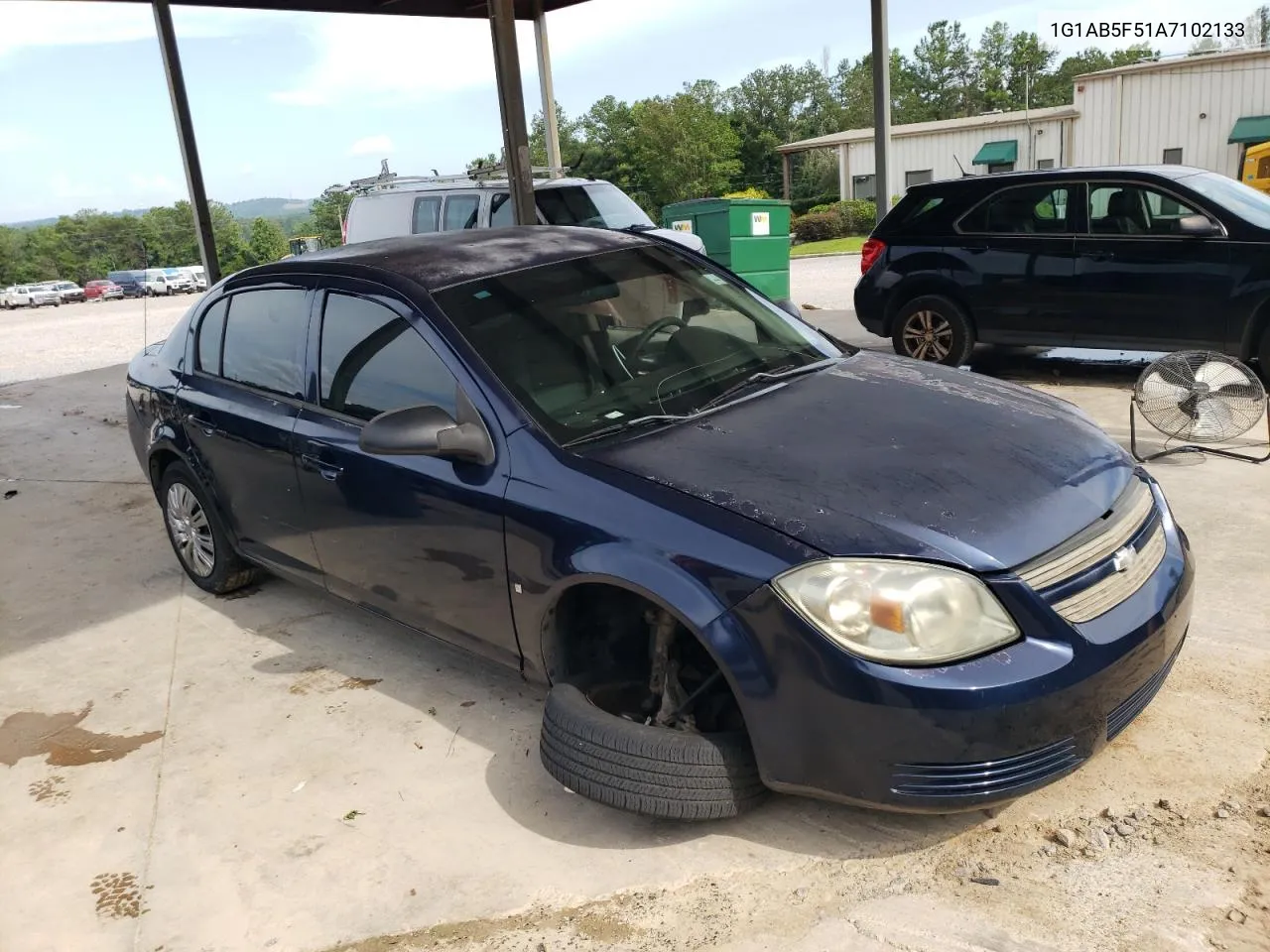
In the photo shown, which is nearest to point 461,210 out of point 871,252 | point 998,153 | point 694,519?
point 871,252

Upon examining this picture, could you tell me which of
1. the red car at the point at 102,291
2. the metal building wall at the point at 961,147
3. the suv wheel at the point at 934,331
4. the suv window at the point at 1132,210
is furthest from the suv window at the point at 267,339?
the red car at the point at 102,291

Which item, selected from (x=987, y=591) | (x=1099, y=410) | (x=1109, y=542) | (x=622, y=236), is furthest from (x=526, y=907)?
(x=1099, y=410)

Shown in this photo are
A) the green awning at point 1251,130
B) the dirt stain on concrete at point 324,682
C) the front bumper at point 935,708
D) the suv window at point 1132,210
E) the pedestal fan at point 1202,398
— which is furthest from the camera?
the green awning at point 1251,130

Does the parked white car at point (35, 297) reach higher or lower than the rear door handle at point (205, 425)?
lower

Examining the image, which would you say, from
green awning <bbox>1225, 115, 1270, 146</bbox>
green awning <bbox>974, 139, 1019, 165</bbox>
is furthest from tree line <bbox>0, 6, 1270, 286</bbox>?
green awning <bbox>1225, 115, 1270, 146</bbox>

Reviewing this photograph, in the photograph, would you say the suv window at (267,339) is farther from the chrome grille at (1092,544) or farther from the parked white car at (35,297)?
the parked white car at (35,297)

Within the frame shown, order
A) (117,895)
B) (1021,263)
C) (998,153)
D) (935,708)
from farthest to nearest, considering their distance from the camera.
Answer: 1. (998,153)
2. (1021,263)
3. (117,895)
4. (935,708)

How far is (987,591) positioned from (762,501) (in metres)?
0.58

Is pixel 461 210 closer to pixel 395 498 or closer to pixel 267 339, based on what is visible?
pixel 267 339

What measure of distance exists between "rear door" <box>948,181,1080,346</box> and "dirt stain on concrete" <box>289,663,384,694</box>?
5.90 m

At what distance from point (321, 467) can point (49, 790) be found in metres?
1.40

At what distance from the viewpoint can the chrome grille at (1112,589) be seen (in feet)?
8.11

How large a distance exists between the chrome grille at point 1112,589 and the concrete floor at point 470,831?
596mm

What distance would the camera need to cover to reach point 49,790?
11.3 feet
